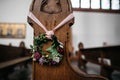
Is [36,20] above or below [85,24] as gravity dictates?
below

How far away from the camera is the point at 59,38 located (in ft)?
5.86

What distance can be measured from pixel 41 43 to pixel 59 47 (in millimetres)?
177

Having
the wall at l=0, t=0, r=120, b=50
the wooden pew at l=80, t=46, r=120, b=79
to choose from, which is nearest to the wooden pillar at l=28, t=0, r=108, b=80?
the wooden pew at l=80, t=46, r=120, b=79

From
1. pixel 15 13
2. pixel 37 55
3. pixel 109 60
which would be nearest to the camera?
pixel 37 55

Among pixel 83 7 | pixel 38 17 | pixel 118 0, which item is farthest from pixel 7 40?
pixel 38 17

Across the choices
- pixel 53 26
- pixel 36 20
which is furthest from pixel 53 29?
pixel 36 20

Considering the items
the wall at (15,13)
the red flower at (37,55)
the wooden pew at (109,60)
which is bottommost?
the wooden pew at (109,60)

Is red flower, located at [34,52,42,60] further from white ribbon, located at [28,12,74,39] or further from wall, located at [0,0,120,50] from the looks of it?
wall, located at [0,0,120,50]

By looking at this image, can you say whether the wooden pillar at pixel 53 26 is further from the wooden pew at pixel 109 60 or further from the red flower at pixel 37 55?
the wooden pew at pixel 109 60

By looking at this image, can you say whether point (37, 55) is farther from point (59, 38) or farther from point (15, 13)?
point (15, 13)

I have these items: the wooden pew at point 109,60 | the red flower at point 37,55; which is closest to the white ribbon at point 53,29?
the red flower at point 37,55

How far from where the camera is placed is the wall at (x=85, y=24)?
9797 millimetres

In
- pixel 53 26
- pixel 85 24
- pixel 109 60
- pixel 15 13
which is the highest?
pixel 15 13

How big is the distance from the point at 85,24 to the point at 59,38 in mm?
8269
